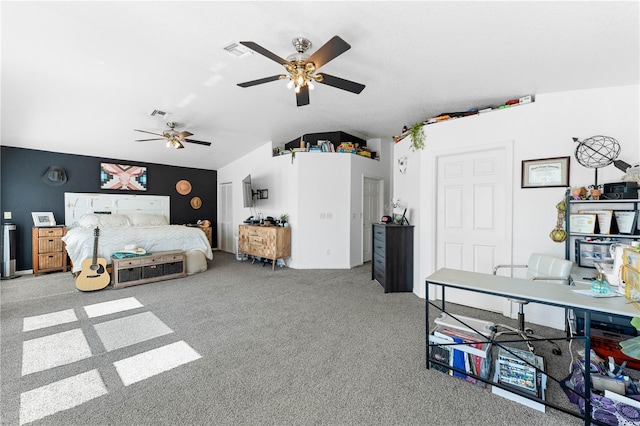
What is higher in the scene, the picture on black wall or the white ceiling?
the white ceiling

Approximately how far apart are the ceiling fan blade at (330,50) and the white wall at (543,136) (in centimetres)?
217

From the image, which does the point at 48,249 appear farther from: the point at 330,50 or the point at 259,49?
the point at 330,50

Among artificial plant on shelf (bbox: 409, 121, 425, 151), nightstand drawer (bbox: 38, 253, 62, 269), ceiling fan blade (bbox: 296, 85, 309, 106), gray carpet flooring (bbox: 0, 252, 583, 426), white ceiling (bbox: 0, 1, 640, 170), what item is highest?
white ceiling (bbox: 0, 1, 640, 170)

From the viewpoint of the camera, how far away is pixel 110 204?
6.33m

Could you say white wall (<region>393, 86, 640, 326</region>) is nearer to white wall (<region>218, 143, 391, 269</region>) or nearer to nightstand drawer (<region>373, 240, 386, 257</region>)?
nightstand drawer (<region>373, 240, 386, 257</region>)

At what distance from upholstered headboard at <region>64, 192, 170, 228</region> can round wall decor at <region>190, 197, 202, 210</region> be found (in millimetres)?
652

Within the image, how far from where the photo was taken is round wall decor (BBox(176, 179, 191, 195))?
24.5 ft

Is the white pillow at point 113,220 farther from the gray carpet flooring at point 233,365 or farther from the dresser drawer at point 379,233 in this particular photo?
the dresser drawer at point 379,233

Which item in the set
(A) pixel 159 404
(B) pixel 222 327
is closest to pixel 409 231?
(B) pixel 222 327

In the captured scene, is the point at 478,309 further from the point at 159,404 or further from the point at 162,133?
the point at 162,133

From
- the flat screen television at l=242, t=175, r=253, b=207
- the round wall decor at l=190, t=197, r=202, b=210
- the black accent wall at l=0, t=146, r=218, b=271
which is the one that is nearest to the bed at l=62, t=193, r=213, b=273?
the black accent wall at l=0, t=146, r=218, b=271

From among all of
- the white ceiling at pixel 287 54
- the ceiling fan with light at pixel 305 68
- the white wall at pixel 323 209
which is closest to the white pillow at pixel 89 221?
the white ceiling at pixel 287 54

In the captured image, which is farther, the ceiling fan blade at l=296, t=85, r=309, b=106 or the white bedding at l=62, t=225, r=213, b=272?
the white bedding at l=62, t=225, r=213, b=272

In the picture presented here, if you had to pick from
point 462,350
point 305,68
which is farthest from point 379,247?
point 305,68
